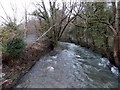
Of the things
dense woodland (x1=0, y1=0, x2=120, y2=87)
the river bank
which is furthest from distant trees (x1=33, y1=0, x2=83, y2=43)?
the river bank

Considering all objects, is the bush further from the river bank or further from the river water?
the river water

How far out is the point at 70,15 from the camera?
13.6m

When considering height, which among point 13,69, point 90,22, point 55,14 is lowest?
point 13,69

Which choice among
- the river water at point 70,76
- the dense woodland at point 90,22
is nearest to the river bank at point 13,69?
the river water at point 70,76

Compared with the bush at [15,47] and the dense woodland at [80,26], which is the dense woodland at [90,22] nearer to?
the dense woodland at [80,26]

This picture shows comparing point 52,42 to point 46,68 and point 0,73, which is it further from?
point 0,73

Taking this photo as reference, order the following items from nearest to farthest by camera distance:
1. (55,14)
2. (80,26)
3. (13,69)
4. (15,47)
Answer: (13,69)
(15,47)
(80,26)
(55,14)

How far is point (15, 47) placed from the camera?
741cm

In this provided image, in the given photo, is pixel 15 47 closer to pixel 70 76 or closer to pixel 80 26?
pixel 70 76

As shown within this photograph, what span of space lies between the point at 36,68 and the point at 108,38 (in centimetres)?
450

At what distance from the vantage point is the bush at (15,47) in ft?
23.5

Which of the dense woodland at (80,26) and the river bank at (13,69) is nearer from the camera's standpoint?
the river bank at (13,69)

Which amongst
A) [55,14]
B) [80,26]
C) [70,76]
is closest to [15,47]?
[70,76]

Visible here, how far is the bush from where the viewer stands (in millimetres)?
7155
